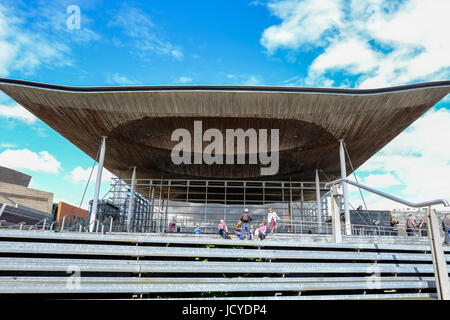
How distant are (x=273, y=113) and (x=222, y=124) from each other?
3.85 metres

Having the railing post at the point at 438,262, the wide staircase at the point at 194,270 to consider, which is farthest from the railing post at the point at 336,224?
the railing post at the point at 438,262

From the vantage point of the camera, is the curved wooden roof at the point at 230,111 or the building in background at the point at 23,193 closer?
the curved wooden roof at the point at 230,111

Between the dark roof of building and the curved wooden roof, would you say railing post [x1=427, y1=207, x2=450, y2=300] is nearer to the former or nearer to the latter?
the curved wooden roof

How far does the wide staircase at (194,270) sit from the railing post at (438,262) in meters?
1.83

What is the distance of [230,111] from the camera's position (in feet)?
58.4

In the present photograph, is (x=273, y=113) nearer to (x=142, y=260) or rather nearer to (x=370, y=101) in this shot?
(x=370, y=101)

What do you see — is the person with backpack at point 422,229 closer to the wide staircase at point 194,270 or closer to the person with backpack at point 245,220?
the wide staircase at point 194,270

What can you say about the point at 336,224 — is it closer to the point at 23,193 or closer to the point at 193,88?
the point at 193,88

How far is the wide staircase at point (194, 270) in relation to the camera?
7.25 meters

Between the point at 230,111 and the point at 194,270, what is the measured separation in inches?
449

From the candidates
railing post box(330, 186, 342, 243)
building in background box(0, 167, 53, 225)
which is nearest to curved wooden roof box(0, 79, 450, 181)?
railing post box(330, 186, 342, 243)

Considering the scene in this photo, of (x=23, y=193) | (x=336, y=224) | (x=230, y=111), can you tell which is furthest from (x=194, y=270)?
(x=23, y=193)

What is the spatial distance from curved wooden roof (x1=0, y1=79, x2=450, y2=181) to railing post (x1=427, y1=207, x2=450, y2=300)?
10.3 metres
